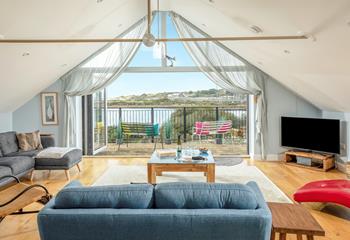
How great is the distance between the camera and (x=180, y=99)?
26.9ft

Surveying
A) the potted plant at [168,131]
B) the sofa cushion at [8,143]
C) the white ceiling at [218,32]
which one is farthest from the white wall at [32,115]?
the potted plant at [168,131]

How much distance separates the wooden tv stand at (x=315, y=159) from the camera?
5477 millimetres

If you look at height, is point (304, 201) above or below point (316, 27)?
below

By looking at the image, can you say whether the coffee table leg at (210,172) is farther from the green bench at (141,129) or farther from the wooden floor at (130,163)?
the green bench at (141,129)

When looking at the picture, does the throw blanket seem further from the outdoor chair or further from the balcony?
the outdoor chair

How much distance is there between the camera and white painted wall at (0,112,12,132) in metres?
6.14

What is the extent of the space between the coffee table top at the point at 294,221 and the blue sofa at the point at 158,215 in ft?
0.51

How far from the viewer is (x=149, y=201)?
1.98 metres

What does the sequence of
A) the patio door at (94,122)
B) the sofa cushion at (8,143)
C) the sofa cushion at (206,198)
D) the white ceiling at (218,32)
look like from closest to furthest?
the sofa cushion at (206,198)
the white ceiling at (218,32)
the sofa cushion at (8,143)
the patio door at (94,122)

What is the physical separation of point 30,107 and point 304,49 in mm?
5759

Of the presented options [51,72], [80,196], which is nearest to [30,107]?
[51,72]

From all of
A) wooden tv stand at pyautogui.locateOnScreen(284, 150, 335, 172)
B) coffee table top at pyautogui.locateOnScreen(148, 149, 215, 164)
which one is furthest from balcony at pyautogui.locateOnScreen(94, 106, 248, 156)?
coffee table top at pyautogui.locateOnScreen(148, 149, 215, 164)

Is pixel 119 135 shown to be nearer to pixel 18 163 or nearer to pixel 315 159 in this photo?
pixel 18 163

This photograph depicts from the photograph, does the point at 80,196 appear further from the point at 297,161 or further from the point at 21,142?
the point at 297,161
